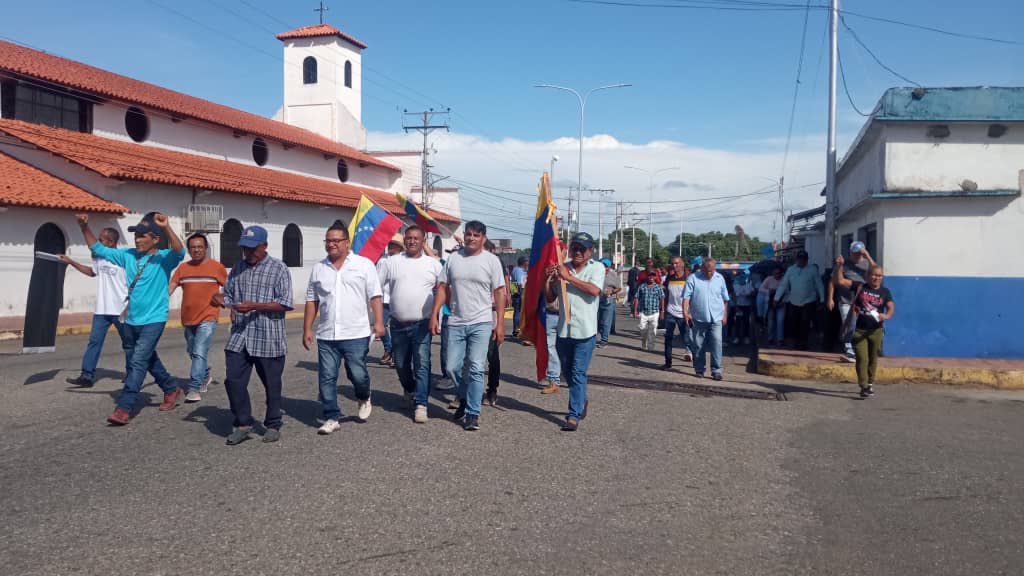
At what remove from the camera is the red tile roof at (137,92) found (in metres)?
23.9

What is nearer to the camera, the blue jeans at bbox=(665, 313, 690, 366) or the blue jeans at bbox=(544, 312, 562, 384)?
the blue jeans at bbox=(544, 312, 562, 384)

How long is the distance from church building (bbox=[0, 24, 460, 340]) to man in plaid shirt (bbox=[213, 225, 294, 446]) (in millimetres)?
4053

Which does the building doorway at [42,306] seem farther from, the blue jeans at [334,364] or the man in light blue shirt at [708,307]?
the man in light blue shirt at [708,307]

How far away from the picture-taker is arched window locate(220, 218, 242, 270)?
27906 millimetres

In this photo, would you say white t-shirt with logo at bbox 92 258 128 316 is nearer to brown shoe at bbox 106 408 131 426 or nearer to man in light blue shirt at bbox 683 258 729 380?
brown shoe at bbox 106 408 131 426

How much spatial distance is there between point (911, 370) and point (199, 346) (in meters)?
9.07

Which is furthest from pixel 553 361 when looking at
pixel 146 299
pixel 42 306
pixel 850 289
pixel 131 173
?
pixel 131 173

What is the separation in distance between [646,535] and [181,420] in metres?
4.60

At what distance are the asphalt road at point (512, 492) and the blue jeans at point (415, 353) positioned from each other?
35 cm

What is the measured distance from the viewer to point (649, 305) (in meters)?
14.5

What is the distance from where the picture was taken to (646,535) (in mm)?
4406

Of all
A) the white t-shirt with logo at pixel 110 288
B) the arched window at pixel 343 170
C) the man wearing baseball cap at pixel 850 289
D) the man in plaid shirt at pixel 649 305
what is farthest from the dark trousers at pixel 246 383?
the arched window at pixel 343 170

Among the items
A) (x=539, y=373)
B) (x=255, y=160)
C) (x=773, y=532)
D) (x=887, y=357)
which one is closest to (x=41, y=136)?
(x=255, y=160)

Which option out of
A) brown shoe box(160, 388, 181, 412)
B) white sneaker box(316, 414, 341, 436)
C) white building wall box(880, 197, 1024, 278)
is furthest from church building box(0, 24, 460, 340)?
white building wall box(880, 197, 1024, 278)
